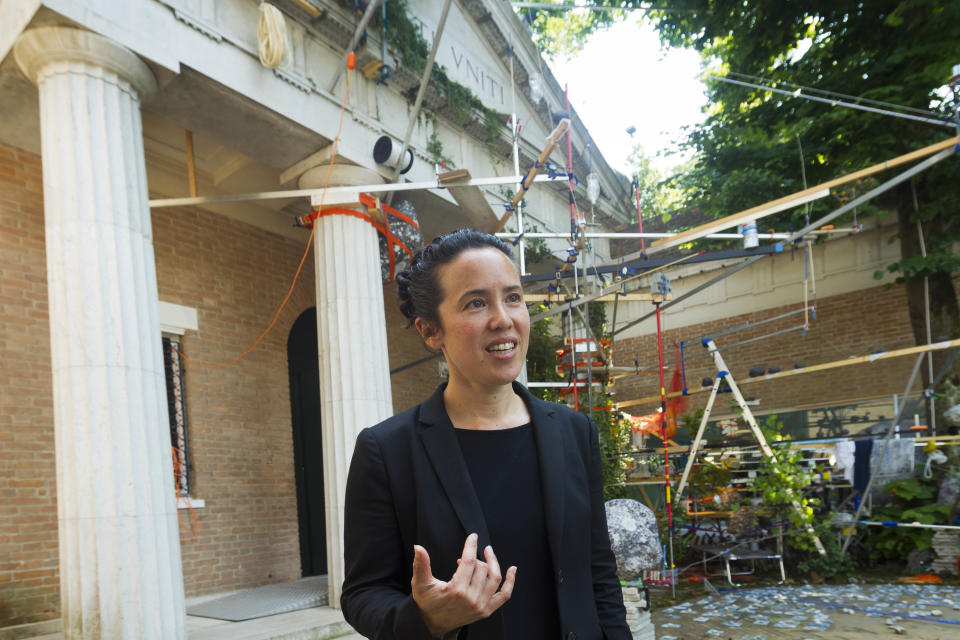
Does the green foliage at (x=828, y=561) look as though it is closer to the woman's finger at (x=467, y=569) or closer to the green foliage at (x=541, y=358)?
the green foliage at (x=541, y=358)

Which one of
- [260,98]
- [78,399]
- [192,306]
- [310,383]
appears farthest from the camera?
[310,383]

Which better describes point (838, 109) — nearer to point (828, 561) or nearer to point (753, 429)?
point (753, 429)

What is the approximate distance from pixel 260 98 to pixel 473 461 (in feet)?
16.6

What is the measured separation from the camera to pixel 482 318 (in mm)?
1645

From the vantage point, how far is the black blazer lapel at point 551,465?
5.28ft

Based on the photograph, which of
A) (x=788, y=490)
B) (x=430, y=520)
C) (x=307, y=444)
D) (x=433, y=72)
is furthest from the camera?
(x=307, y=444)

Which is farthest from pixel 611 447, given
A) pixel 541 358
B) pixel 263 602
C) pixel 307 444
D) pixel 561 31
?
pixel 561 31

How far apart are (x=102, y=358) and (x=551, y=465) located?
375 centimetres

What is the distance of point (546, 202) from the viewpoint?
11.0 m

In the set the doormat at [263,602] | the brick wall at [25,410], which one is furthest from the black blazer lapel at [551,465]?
the brick wall at [25,410]

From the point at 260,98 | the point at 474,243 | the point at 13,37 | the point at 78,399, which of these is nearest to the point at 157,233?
the point at 260,98

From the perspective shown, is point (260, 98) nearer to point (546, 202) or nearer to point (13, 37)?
point (13, 37)

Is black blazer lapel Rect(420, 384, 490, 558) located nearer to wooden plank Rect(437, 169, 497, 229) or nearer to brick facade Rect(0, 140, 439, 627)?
brick facade Rect(0, 140, 439, 627)

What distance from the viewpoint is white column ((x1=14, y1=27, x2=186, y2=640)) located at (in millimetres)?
4203
